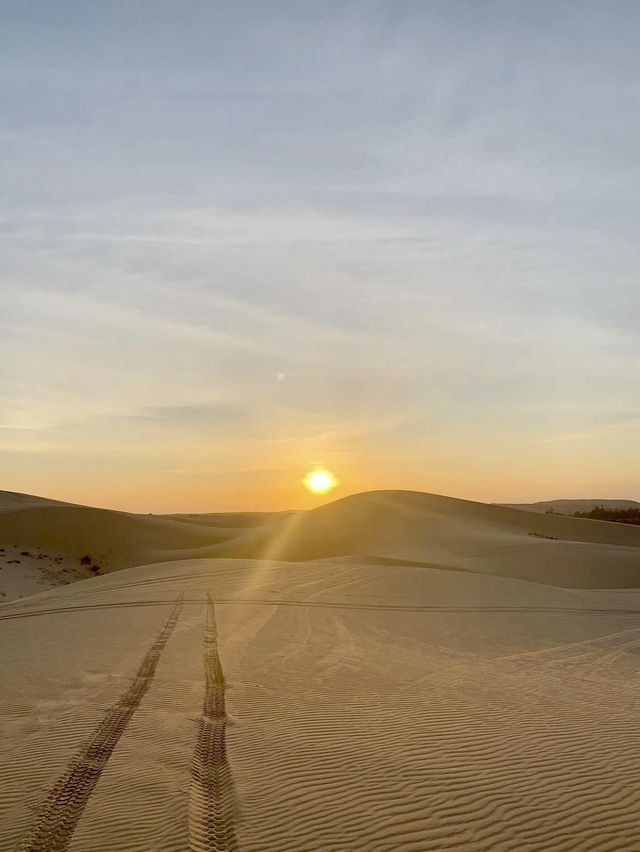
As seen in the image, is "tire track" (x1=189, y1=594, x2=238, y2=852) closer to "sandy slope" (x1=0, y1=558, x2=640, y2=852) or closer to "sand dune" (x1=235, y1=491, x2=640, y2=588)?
"sandy slope" (x1=0, y1=558, x2=640, y2=852)

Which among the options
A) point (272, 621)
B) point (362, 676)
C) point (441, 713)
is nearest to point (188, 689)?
point (362, 676)

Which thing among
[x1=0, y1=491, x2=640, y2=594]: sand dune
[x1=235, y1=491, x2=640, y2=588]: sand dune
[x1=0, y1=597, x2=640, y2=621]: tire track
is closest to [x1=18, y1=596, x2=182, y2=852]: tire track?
[x1=0, y1=597, x2=640, y2=621]: tire track

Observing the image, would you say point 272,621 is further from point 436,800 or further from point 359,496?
point 359,496

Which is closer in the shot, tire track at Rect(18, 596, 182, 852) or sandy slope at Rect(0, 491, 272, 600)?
tire track at Rect(18, 596, 182, 852)

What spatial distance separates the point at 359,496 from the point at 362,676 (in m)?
35.1

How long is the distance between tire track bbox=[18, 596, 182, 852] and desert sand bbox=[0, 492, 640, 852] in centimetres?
2

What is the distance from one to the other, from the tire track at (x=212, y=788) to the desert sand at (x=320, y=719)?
20 mm

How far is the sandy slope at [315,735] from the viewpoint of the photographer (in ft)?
15.1

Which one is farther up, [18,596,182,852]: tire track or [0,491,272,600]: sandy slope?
[0,491,272,600]: sandy slope

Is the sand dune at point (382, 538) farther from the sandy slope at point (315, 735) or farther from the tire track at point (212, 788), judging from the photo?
the tire track at point (212, 788)

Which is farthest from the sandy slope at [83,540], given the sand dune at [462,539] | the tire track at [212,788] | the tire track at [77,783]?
the tire track at [212,788]

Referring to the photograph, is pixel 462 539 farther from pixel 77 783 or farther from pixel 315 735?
pixel 77 783

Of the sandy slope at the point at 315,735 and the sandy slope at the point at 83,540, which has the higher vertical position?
the sandy slope at the point at 83,540

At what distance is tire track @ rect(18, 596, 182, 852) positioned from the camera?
14.5 feet
